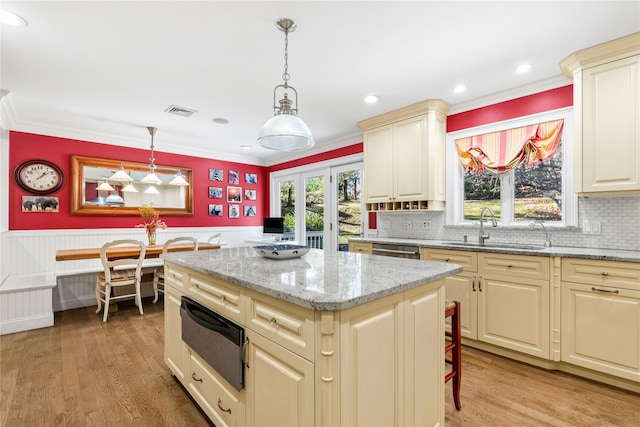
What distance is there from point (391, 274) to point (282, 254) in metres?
0.80

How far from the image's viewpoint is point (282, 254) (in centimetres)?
207

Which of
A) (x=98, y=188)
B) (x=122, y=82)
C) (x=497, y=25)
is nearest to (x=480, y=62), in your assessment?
(x=497, y=25)

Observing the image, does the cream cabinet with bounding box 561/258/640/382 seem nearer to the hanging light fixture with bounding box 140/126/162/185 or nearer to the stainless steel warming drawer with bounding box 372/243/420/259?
the stainless steel warming drawer with bounding box 372/243/420/259

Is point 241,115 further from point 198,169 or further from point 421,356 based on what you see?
point 421,356

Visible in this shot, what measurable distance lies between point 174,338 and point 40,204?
11.0ft

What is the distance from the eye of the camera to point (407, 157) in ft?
12.2

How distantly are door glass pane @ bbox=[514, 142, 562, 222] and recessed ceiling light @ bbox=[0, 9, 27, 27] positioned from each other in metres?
4.23

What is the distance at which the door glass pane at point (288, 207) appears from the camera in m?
6.07

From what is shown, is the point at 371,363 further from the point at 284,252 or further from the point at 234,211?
the point at 234,211

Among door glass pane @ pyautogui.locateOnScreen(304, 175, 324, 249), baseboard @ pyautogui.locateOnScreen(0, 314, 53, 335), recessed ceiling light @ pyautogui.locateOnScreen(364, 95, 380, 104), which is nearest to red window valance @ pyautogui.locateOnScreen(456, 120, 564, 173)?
recessed ceiling light @ pyautogui.locateOnScreen(364, 95, 380, 104)

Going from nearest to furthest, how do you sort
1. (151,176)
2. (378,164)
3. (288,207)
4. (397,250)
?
1. (397,250)
2. (378,164)
3. (151,176)
4. (288,207)

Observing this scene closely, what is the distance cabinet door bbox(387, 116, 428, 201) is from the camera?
3.58 meters

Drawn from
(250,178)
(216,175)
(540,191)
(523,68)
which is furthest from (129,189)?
(540,191)

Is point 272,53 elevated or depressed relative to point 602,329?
elevated
